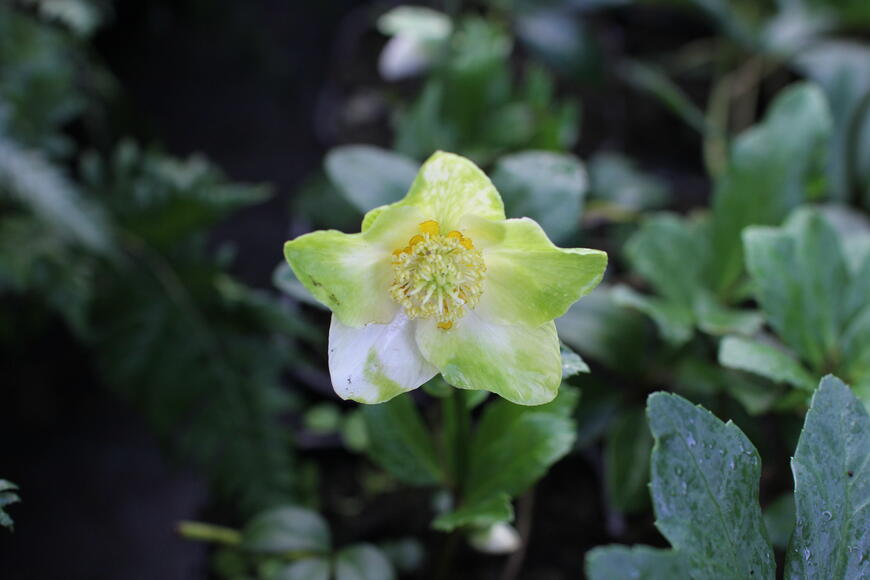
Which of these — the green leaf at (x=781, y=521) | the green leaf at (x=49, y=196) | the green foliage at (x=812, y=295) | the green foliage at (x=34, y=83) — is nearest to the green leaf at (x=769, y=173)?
the green foliage at (x=812, y=295)

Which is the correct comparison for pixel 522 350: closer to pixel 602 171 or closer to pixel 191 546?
pixel 602 171

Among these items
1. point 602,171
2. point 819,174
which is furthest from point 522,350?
point 602,171

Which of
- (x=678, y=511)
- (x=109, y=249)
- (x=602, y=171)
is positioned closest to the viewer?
(x=678, y=511)

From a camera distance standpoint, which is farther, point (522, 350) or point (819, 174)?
point (819, 174)

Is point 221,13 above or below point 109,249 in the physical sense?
above

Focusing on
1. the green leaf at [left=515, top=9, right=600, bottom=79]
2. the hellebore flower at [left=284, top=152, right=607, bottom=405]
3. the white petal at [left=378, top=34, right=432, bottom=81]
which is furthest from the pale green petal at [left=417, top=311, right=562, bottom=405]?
the green leaf at [left=515, top=9, right=600, bottom=79]

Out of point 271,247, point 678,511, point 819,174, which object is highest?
point 271,247

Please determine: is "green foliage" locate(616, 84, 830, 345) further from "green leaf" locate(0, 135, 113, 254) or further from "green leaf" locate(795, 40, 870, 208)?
"green leaf" locate(0, 135, 113, 254)

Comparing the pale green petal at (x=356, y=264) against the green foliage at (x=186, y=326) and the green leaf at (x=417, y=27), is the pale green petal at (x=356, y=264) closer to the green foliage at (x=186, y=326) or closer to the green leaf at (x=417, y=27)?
the green foliage at (x=186, y=326)
